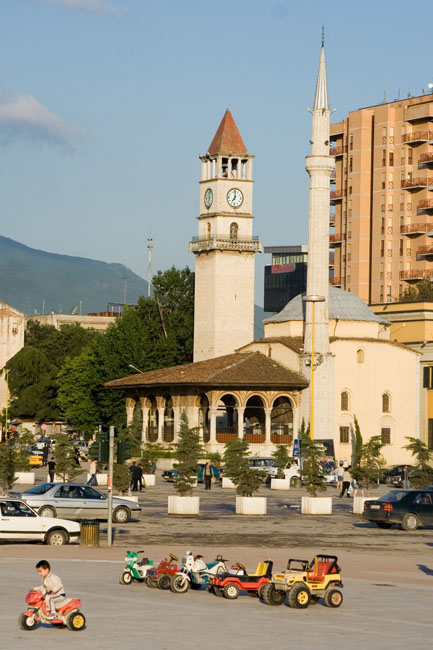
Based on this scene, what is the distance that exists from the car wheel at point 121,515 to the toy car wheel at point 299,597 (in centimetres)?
1657

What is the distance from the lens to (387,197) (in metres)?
124

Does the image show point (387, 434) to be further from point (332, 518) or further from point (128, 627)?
point (128, 627)

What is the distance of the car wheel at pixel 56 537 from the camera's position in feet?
98.4

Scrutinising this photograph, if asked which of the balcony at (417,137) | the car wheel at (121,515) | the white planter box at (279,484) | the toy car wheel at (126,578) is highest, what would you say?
the balcony at (417,137)

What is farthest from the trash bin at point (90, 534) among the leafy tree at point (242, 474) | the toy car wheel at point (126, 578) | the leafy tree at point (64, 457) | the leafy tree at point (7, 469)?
the leafy tree at point (64, 457)

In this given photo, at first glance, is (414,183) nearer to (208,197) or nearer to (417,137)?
(417,137)

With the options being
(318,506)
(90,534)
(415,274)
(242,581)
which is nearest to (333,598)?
A: (242,581)

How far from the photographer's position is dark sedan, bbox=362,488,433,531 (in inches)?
1467

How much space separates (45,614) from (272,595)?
445 centimetres

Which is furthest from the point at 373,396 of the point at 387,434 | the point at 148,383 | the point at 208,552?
the point at 208,552

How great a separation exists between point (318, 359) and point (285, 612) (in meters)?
62.4

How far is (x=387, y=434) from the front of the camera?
283 ft

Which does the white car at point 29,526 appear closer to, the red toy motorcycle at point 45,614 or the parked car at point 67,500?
the parked car at point 67,500

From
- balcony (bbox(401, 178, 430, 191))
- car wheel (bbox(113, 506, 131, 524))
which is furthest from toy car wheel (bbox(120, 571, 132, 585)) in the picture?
balcony (bbox(401, 178, 430, 191))
